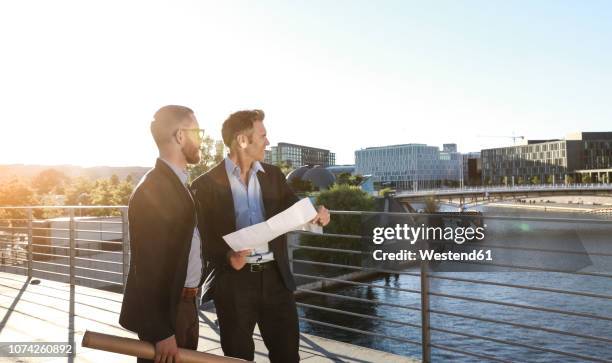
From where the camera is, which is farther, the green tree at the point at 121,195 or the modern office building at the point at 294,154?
the modern office building at the point at 294,154

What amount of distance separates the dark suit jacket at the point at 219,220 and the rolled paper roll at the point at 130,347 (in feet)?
2.50

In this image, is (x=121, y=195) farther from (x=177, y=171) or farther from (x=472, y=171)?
(x=472, y=171)

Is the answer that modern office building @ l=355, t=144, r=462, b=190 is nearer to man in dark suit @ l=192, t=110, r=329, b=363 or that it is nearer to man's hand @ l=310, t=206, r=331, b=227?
man in dark suit @ l=192, t=110, r=329, b=363

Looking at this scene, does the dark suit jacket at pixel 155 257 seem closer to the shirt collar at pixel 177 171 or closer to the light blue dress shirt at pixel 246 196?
the shirt collar at pixel 177 171

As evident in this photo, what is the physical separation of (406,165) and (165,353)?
147 m

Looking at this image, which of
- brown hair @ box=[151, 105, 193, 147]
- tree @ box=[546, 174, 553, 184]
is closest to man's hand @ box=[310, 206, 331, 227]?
brown hair @ box=[151, 105, 193, 147]

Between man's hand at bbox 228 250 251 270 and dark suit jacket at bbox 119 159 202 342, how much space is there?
0.40 metres

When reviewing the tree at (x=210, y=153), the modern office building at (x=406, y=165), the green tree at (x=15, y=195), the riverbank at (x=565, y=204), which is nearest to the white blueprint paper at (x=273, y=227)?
the green tree at (x=15, y=195)

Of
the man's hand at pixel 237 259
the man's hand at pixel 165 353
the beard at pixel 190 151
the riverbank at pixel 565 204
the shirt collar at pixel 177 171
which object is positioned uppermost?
the beard at pixel 190 151

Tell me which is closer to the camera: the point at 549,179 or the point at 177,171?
the point at 177,171

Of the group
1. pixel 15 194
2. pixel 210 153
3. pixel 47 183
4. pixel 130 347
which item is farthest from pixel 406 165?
pixel 130 347

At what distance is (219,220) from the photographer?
284cm

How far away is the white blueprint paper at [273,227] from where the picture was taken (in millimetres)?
2453

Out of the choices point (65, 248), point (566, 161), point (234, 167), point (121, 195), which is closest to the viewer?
point (234, 167)
